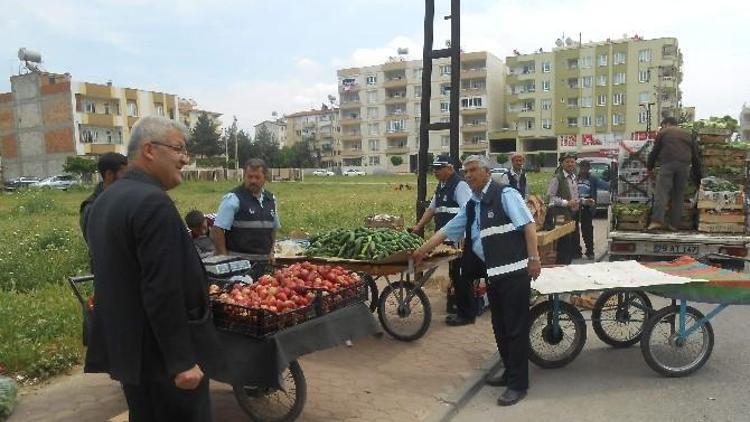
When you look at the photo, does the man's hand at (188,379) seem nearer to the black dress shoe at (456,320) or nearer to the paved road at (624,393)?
the paved road at (624,393)

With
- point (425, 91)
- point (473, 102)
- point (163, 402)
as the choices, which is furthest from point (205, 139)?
point (163, 402)

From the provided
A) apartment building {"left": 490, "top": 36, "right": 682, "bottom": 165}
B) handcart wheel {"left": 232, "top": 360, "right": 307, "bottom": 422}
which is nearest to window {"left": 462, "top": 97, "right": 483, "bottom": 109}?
apartment building {"left": 490, "top": 36, "right": 682, "bottom": 165}

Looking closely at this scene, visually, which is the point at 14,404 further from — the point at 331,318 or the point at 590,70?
the point at 590,70

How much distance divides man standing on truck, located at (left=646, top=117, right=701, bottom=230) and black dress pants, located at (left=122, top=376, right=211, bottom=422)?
8.69 metres

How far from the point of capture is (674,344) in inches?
217

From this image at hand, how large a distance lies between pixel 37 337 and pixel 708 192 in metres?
9.38

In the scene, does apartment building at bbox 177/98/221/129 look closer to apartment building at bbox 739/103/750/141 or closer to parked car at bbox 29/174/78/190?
parked car at bbox 29/174/78/190

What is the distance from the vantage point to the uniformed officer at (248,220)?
6.02 metres

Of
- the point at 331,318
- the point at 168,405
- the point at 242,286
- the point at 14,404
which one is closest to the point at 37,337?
the point at 14,404

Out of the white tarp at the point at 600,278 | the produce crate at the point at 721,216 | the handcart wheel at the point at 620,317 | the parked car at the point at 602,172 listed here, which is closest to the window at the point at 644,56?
the parked car at the point at 602,172

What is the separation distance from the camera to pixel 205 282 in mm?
2867

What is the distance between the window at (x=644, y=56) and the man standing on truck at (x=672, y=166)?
72035 millimetres

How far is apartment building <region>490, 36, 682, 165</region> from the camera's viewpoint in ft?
241

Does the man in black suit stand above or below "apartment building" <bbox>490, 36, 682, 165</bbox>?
below
